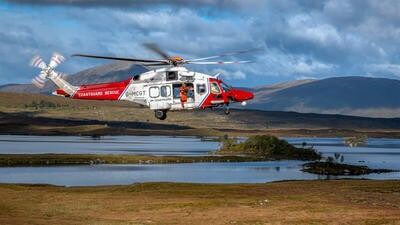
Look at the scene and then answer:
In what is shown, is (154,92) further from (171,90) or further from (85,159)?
(85,159)

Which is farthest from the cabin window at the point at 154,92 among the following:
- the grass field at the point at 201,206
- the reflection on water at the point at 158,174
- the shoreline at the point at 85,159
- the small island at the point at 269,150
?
the small island at the point at 269,150

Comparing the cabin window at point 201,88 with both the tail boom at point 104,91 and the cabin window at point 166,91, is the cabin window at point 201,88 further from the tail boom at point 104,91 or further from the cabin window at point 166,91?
the tail boom at point 104,91

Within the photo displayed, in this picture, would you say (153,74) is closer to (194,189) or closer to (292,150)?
(194,189)

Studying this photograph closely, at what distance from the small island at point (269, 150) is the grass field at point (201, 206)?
7888 centimetres

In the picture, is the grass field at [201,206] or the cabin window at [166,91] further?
the grass field at [201,206]

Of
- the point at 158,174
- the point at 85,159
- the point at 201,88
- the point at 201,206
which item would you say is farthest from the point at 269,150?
the point at 201,88

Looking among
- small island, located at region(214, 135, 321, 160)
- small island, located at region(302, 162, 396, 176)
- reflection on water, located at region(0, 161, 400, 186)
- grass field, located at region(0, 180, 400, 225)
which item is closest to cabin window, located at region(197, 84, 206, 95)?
grass field, located at region(0, 180, 400, 225)

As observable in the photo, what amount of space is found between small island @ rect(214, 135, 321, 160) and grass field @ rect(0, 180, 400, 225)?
7888cm

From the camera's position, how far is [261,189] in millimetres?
70125

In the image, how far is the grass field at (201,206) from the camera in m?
44.8

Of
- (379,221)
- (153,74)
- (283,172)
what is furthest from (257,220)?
(283,172)

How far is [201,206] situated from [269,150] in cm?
10205

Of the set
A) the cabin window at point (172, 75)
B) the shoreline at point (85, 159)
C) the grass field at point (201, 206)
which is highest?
the cabin window at point (172, 75)

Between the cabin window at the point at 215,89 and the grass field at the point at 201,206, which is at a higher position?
the cabin window at the point at 215,89
